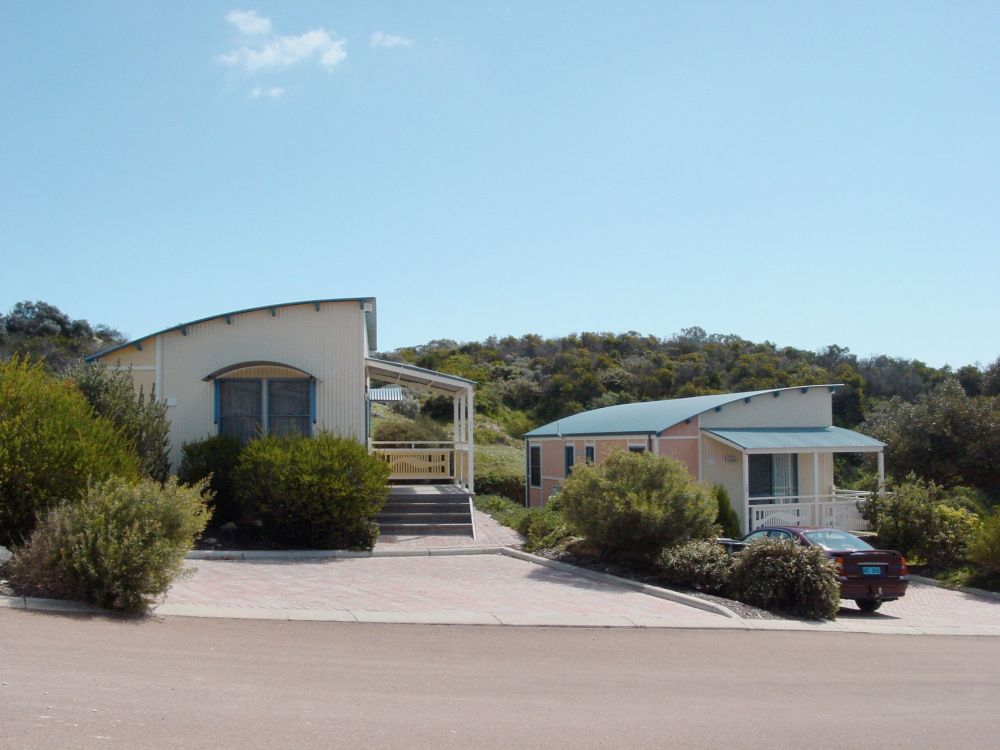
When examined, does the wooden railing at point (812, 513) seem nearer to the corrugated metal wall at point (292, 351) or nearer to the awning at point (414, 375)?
the awning at point (414, 375)

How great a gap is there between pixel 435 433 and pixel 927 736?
2459cm

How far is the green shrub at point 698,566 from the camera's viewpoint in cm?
1428

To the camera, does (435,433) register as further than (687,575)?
Yes

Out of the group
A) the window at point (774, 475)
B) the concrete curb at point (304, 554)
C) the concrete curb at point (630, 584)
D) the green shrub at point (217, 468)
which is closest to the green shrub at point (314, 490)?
the concrete curb at point (304, 554)

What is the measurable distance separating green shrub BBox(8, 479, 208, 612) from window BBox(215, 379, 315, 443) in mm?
8550

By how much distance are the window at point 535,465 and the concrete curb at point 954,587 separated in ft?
46.5

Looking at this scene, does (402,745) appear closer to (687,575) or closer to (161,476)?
(687,575)

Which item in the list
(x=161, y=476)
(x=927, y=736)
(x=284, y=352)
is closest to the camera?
(x=927, y=736)

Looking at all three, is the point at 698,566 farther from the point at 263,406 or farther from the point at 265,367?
the point at 265,367

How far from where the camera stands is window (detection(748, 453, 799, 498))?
24984mm

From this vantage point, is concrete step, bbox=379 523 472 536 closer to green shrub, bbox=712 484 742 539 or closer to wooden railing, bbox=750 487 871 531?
green shrub, bbox=712 484 742 539

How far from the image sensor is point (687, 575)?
47.8ft

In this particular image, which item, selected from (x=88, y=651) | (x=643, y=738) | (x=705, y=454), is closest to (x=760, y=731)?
(x=643, y=738)

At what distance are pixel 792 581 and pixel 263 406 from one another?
11020 mm
